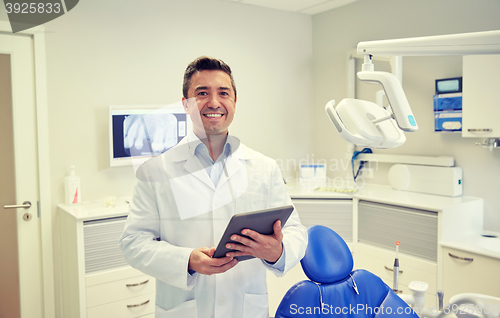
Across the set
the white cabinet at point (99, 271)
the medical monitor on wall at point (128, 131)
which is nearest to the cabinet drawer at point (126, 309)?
the white cabinet at point (99, 271)

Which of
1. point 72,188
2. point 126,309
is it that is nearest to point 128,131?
point 72,188

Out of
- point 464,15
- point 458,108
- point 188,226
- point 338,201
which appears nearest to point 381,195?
point 338,201

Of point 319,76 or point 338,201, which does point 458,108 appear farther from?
point 319,76

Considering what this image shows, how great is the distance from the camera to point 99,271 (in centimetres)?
239

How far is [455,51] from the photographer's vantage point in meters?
1.03

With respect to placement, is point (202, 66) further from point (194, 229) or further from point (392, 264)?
point (392, 264)

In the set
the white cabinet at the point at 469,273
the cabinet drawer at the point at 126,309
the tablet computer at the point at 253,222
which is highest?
the tablet computer at the point at 253,222

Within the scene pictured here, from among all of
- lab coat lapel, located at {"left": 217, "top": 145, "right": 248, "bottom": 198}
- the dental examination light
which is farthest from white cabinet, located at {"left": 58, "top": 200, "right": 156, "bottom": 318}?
the dental examination light

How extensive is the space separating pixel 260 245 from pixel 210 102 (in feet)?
1.56

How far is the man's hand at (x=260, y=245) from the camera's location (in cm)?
110

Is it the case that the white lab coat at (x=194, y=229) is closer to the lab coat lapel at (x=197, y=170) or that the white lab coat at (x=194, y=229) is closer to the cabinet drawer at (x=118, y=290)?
the lab coat lapel at (x=197, y=170)

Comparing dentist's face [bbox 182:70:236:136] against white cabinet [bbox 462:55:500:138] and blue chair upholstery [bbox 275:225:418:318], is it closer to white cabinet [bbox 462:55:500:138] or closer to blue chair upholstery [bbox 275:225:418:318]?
blue chair upholstery [bbox 275:225:418:318]

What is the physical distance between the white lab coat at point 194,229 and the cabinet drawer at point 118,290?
1.21 m

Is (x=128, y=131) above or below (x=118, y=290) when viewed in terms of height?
above
